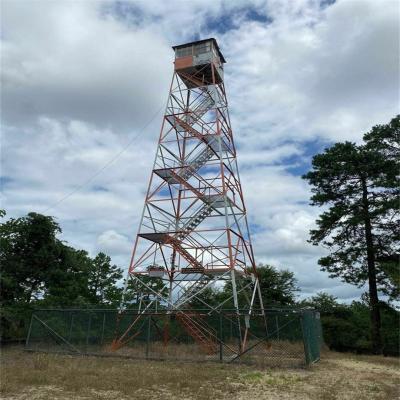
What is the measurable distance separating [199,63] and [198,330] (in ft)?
48.4

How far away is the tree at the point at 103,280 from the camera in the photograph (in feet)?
132

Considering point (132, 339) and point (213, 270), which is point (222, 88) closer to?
point (213, 270)

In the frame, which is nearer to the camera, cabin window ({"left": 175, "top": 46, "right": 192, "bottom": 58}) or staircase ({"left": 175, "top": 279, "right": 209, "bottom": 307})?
staircase ({"left": 175, "top": 279, "right": 209, "bottom": 307})

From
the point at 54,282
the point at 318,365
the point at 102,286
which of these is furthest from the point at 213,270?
the point at 102,286

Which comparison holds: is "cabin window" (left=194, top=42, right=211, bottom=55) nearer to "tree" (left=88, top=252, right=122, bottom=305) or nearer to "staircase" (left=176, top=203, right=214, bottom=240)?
"staircase" (left=176, top=203, right=214, bottom=240)

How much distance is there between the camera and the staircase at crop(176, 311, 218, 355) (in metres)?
18.5

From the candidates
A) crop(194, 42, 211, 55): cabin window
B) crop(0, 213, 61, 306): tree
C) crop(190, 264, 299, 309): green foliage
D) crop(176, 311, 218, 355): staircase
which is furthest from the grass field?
crop(190, 264, 299, 309): green foliage

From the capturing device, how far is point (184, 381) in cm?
1205

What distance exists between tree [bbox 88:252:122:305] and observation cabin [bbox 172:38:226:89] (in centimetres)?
2182

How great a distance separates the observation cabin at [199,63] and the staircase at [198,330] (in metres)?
13.0

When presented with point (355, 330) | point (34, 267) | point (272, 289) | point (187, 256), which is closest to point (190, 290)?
point (187, 256)

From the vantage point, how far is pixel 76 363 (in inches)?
608

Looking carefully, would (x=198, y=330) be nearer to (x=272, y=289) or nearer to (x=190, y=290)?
(x=190, y=290)

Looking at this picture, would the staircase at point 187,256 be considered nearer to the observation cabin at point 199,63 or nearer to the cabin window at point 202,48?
the observation cabin at point 199,63
